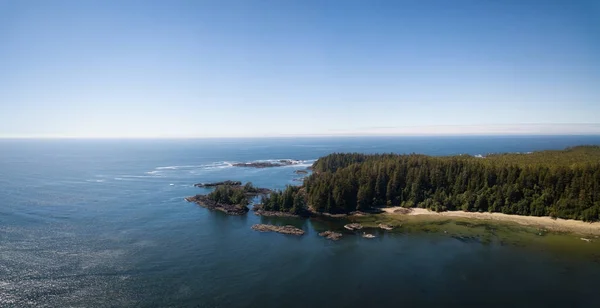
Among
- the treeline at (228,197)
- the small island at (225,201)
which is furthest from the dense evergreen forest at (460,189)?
the treeline at (228,197)

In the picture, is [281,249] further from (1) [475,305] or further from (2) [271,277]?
(1) [475,305]

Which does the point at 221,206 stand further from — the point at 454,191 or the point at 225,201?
the point at 454,191

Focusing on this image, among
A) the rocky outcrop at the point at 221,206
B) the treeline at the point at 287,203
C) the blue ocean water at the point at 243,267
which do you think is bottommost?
the blue ocean water at the point at 243,267

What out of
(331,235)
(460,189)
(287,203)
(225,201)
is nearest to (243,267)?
(331,235)

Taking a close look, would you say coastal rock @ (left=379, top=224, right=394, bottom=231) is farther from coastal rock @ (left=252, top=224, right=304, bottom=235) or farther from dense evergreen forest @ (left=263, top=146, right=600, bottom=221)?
coastal rock @ (left=252, top=224, right=304, bottom=235)

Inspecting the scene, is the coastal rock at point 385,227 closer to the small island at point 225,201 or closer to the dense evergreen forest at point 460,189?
the dense evergreen forest at point 460,189

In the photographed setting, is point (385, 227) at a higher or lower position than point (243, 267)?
higher
